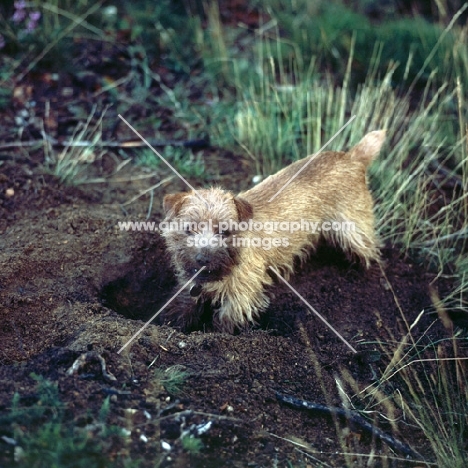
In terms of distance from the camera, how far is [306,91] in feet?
23.4

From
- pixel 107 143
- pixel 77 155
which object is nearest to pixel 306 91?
pixel 107 143

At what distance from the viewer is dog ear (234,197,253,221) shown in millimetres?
4770

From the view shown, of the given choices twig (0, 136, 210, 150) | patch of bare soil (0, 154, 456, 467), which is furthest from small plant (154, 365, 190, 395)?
twig (0, 136, 210, 150)

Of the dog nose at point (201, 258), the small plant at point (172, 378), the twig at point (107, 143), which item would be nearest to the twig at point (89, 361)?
the small plant at point (172, 378)

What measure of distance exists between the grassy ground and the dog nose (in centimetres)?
117

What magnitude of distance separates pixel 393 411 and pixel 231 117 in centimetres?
395

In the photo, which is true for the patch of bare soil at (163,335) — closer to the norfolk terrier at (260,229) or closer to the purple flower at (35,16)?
the norfolk terrier at (260,229)

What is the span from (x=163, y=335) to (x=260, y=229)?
1165 mm

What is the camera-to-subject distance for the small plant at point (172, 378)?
387 cm

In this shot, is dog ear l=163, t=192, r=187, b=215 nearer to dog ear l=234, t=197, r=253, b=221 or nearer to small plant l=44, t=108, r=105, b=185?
dog ear l=234, t=197, r=253, b=221

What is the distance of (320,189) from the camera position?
553 cm

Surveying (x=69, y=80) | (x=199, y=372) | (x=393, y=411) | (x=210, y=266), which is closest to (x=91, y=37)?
(x=69, y=80)

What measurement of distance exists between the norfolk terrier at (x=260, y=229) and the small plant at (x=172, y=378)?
0.76m

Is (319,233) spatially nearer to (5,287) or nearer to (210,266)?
(210,266)
